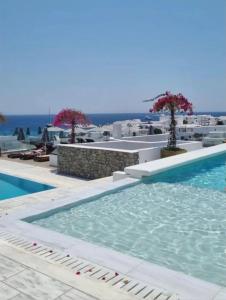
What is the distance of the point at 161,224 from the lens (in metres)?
5.17

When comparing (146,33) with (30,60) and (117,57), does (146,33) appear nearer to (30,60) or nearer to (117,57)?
(117,57)

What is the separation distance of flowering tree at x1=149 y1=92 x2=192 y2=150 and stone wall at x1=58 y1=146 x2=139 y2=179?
2718mm

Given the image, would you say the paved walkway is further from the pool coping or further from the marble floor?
the pool coping

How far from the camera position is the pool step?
2848 mm

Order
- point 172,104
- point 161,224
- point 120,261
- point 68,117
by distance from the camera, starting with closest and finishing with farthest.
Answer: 1. point 120,261
2. point 161,224
3. point 172,104
4. point 68,117

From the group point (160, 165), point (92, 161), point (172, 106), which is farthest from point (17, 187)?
point (172, 106)

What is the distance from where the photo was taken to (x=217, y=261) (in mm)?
3922

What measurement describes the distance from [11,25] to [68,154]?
5.35 meters

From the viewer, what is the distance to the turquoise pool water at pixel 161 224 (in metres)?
4.02

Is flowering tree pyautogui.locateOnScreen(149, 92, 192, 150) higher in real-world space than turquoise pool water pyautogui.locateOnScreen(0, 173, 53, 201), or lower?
higher

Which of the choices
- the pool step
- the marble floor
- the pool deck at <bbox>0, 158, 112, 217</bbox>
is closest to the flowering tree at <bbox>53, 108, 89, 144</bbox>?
the pool deck at <bbox>0, 158, 112, 217</bbox>

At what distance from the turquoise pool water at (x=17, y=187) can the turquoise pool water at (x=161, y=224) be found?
389 centimetres

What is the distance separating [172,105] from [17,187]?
6.41m

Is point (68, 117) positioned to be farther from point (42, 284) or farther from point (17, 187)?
point (42, 284)
